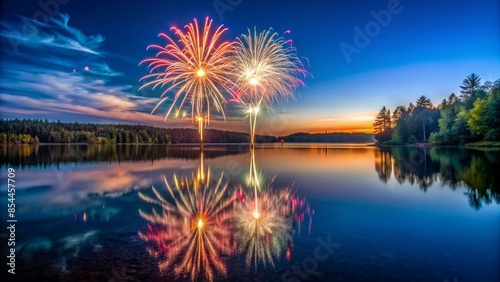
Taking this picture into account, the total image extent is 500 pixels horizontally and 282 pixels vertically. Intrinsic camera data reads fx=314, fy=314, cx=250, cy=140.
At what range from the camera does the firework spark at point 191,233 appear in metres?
8.83

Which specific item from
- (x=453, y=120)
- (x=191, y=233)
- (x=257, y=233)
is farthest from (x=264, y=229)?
(x=453, y=120)

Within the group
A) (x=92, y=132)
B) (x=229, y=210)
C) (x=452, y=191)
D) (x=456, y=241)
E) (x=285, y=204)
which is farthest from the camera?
(x=92, y=132)

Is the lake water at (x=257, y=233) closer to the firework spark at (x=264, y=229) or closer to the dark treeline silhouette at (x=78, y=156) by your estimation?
the firework spark at (x=264, y=229)

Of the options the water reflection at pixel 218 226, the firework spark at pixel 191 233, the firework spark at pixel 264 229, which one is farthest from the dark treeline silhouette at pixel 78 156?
the firework spark at pixel 264 229

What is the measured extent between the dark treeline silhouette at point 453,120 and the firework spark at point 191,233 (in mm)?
77597

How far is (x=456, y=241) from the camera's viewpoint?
36.2ft

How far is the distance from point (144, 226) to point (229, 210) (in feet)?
14.4

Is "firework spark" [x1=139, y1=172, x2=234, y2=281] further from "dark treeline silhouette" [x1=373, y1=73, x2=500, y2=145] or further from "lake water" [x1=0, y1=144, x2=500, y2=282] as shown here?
"dark treeline silhouette" [x1=373, y1=73, x2=500, y2=145]

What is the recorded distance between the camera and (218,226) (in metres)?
12.8

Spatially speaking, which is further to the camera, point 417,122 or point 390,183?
point 417,122

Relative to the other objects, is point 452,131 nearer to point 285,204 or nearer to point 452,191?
point 452,191

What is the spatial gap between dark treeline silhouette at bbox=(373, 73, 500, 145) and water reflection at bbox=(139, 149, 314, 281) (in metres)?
74.2

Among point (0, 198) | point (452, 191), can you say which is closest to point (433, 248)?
point (452, 191)

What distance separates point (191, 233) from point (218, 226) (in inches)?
53.3
